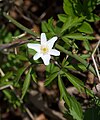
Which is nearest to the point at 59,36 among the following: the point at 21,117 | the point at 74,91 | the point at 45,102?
the point at 74,91

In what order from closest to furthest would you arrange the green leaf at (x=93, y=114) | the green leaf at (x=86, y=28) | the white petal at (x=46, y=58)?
1. the white petal at (x=46, y=58)
2. the green leaf at (x=93, y=114)
3. the green leaf at (x=86, y=28)

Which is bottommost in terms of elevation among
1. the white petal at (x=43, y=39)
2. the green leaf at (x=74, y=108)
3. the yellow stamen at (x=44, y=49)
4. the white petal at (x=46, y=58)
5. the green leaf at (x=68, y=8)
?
the green leaf at (x=74, y=108)

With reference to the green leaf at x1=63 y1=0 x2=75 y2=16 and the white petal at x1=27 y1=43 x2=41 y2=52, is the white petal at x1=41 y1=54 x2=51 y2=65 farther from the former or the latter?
the green leaf at x1=63 y1=0 x2=75 y2=16

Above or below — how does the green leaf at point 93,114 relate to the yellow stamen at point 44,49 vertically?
below

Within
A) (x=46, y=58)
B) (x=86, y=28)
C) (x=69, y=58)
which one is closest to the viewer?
(x=46, y=58)

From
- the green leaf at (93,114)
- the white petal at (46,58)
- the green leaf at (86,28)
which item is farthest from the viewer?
the green leaf at (86,28)

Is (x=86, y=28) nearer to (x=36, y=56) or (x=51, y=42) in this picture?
(x=51, y=42)

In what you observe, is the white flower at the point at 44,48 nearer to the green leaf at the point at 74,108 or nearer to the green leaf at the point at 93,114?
the green leaf at the point at 74,108

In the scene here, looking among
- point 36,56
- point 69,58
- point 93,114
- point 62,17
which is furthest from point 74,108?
point 62,17

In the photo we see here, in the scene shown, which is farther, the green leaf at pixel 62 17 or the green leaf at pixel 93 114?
the green leaf at pixel 62 17

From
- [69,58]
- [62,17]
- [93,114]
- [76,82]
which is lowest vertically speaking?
[93,114]

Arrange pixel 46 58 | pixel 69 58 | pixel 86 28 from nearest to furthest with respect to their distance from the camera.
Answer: pixel 46 58, pixel 69 58, pixel 86 28

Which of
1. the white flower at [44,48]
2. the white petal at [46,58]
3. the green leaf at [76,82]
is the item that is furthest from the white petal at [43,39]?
the green leaf at [76,82]
